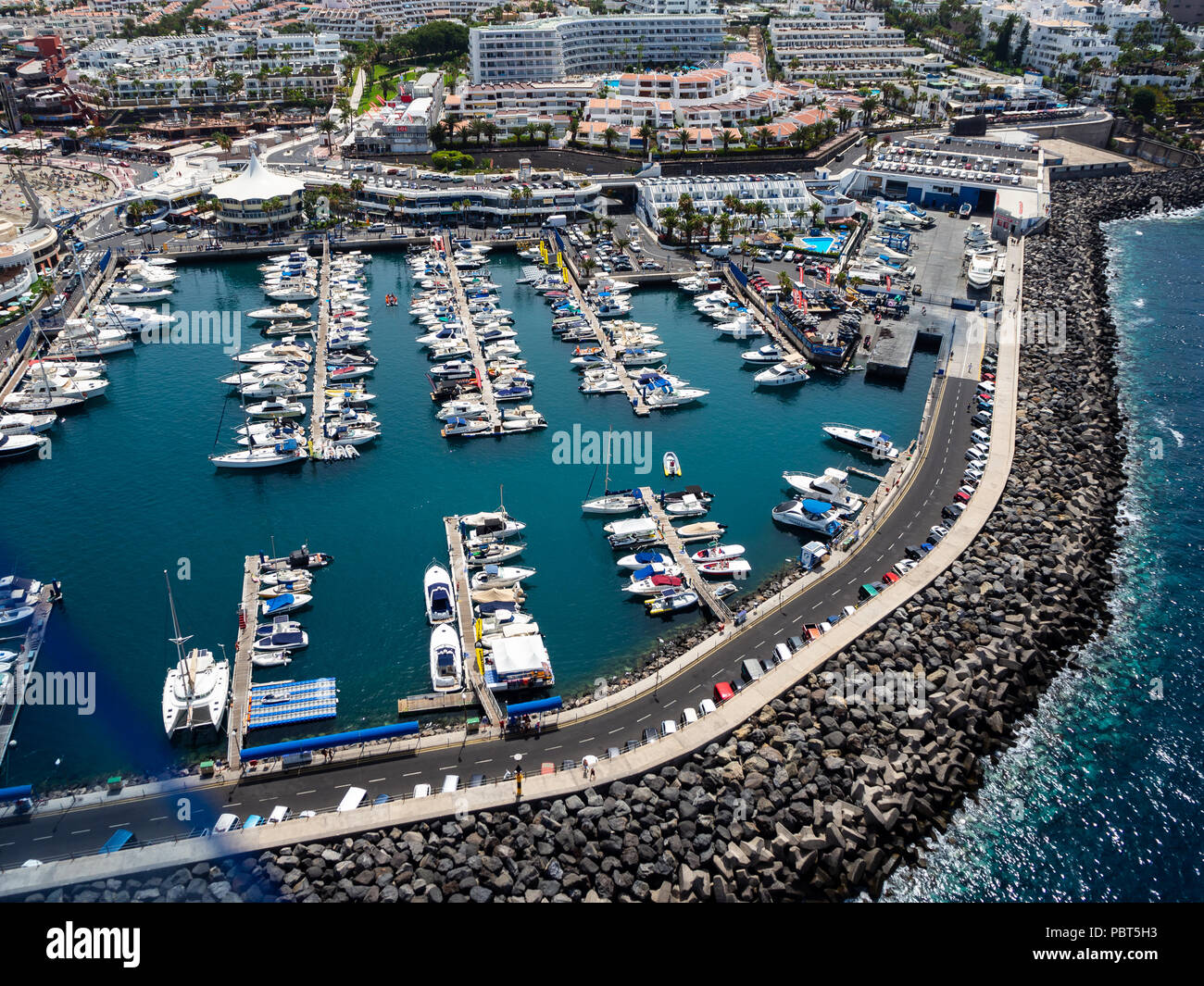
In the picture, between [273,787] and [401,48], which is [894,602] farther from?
[401,48]

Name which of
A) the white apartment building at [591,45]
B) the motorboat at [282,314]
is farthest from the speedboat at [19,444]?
the white apartment building at [591,45]

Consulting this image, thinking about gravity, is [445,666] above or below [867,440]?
below

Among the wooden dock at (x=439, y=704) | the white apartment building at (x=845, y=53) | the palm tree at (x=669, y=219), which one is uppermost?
the white apartment building at (x=845, y=53)

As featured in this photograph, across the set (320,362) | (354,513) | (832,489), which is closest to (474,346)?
(320,362)

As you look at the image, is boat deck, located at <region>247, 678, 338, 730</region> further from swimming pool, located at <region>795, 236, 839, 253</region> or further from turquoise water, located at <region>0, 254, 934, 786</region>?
swimming pool, located at <region>795, 236, 839, 253</region>

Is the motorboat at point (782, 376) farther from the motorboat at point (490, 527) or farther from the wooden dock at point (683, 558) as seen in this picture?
the motorboat at point (490, 527)

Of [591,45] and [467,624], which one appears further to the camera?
[591,45]

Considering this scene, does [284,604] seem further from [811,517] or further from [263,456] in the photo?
[811,517]
